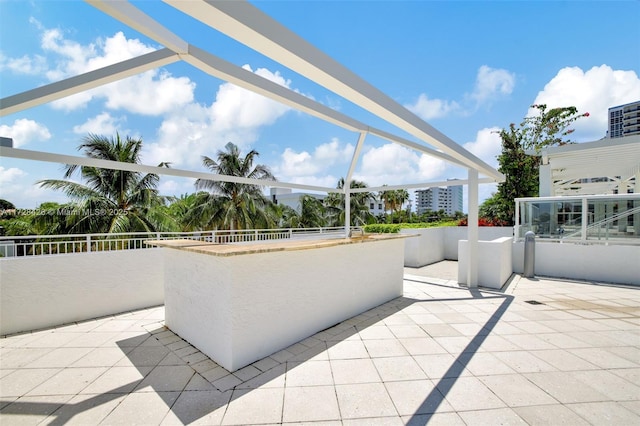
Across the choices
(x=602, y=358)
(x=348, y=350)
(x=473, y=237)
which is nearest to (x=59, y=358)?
(x=348, y=350)

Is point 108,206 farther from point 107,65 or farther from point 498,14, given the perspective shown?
point 498,14

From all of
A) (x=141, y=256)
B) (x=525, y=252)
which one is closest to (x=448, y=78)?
(x=525, y=252)

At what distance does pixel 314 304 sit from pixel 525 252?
7.35 meters

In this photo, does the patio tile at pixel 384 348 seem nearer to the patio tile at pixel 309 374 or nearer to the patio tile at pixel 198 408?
the patio tile at pixel 309 374

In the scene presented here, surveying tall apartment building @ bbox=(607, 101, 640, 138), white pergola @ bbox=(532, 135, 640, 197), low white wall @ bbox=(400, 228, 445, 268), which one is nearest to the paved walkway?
low white wall @ bbox=(400, 228, 445, 268)

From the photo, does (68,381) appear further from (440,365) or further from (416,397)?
(440,365)

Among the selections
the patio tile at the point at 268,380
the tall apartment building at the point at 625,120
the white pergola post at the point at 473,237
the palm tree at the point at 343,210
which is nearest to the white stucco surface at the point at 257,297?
the patio tile at the point at 268,380

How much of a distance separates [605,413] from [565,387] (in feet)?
1.21

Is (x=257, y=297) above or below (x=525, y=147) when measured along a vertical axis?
below

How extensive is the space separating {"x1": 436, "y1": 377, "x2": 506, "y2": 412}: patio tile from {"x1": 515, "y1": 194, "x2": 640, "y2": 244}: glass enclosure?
7.80 metres

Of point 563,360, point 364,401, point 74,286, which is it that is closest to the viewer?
point 364,401

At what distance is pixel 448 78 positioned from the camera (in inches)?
275

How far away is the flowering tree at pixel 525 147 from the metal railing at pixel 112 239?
11356 millimetres

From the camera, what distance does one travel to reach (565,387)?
268 cm
